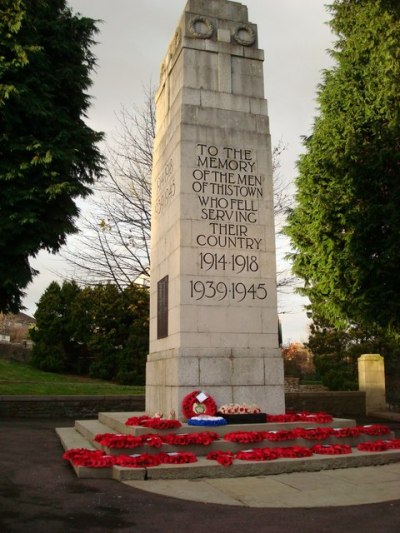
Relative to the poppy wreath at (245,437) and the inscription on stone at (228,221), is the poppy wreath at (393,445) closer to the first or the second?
the poppy wreath at (245,437)

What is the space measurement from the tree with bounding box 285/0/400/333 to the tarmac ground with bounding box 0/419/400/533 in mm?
9274

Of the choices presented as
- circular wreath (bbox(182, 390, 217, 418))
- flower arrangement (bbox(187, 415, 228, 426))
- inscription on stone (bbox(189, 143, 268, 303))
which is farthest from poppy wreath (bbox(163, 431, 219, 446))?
inscription on stone (bbox(189, 143, 268, 303))

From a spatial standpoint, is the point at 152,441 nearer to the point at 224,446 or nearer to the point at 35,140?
the point at 224,446

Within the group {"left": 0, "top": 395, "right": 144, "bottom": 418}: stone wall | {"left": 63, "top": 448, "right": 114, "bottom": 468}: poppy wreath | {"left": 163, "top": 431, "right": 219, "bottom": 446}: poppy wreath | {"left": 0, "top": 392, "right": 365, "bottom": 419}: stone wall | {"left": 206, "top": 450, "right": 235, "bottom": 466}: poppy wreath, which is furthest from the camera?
{"left": 0, "top": 392, "right": 365, "bottom": 419}: stone wall

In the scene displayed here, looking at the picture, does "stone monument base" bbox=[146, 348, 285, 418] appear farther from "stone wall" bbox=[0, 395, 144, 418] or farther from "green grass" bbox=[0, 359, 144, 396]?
"green grass" bbox=[0, 359, 144, 396]

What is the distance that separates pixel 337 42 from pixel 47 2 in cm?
1119

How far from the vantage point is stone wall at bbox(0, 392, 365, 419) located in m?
15.3

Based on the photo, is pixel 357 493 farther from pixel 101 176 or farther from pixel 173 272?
pixel 101 176

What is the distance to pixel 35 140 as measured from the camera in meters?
17.1

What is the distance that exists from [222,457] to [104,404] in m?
9.47

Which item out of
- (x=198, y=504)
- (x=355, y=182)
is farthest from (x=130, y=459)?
(x=355, y=182)

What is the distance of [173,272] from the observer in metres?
11.0

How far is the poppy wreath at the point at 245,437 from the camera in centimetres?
824

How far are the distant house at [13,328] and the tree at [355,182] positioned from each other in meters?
63.8
